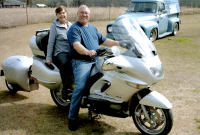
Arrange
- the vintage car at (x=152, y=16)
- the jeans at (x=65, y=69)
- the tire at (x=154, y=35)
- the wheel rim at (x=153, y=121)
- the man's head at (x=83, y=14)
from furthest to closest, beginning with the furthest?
the tire at (x=154, y=35) < the vintage car at (x=152, y=16) < the jeans at (x=65, y=69) < the man's head at (x=83, y=14) < the wheel rim at (x=153, y=121)

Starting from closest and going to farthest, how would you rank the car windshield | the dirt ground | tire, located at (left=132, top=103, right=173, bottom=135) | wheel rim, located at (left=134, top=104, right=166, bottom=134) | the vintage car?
tire, located at (left=132, top=103, right=173, bottom=135) < wheel rim, located at (left=134, top=104, right=166, bottom=134) < the dirt ground < the vintage car < the car windshield

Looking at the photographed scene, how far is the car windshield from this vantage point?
11188 mm

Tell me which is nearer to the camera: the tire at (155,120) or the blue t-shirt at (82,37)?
the tire at (155,120)

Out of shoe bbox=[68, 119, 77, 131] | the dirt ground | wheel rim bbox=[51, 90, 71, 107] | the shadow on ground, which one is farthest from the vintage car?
shoe bbox=[68, 119, 77, 131]

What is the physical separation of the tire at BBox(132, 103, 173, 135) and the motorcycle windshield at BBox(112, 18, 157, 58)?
744 millimetres

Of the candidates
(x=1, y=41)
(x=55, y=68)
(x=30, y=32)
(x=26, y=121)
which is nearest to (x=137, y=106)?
(x=55, y=68)

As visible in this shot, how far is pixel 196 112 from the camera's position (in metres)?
4.14

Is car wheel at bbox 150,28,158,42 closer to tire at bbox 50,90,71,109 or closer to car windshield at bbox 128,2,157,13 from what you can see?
car windshield at bbox 128,2,157,13

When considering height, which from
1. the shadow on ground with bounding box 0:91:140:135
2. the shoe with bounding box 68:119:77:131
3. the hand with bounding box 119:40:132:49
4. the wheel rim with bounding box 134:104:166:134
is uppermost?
the hand with bounding box 119:40:132:49

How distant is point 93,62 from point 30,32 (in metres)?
11.7

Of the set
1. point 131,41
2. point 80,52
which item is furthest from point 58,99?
point 131,41

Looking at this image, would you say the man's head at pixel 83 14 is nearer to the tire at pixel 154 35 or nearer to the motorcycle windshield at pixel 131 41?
the motorcycle windshield at pixel 131 41

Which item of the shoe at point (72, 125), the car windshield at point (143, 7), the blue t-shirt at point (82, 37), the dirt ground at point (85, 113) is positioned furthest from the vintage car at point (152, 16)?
the shoe at point (72, 125)

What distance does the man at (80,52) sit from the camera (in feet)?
11.4
